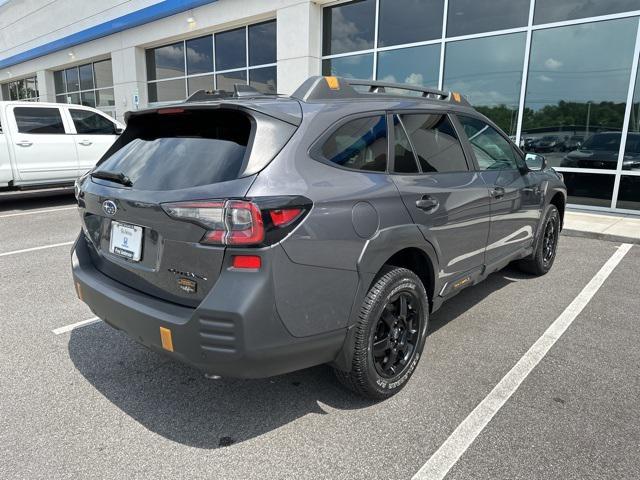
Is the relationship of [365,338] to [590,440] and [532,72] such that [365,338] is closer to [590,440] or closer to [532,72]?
[590,440]

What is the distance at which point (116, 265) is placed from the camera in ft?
8.82

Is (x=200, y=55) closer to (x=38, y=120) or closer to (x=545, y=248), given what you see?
(x=38, y=120)

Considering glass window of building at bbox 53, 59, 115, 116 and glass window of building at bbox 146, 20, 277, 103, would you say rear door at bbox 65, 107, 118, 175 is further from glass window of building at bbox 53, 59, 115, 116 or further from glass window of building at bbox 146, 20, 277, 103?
glass window of building at bbox 53, 59, 115, 116

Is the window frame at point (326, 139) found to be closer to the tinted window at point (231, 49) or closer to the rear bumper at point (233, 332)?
the rear bumper at point (233, 332)

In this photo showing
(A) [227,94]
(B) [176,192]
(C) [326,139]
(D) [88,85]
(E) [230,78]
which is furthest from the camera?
(D) [88,85]

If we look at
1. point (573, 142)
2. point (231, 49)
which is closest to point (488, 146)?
point (573, 142)

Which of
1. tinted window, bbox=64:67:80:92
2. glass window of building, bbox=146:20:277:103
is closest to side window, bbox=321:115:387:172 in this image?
glass window of building, bbox=146:20:277:103

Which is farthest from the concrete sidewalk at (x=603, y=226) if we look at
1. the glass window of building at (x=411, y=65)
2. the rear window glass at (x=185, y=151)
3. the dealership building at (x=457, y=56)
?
the rear window glass at (x=185, y=151)

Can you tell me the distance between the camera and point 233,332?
2.10m

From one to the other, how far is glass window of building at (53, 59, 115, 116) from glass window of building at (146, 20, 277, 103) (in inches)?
125

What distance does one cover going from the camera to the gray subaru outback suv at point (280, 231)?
214 centimetres

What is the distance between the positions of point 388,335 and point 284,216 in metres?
1.08

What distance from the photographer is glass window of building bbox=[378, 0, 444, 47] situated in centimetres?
1030

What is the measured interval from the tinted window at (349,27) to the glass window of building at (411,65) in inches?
25.7
